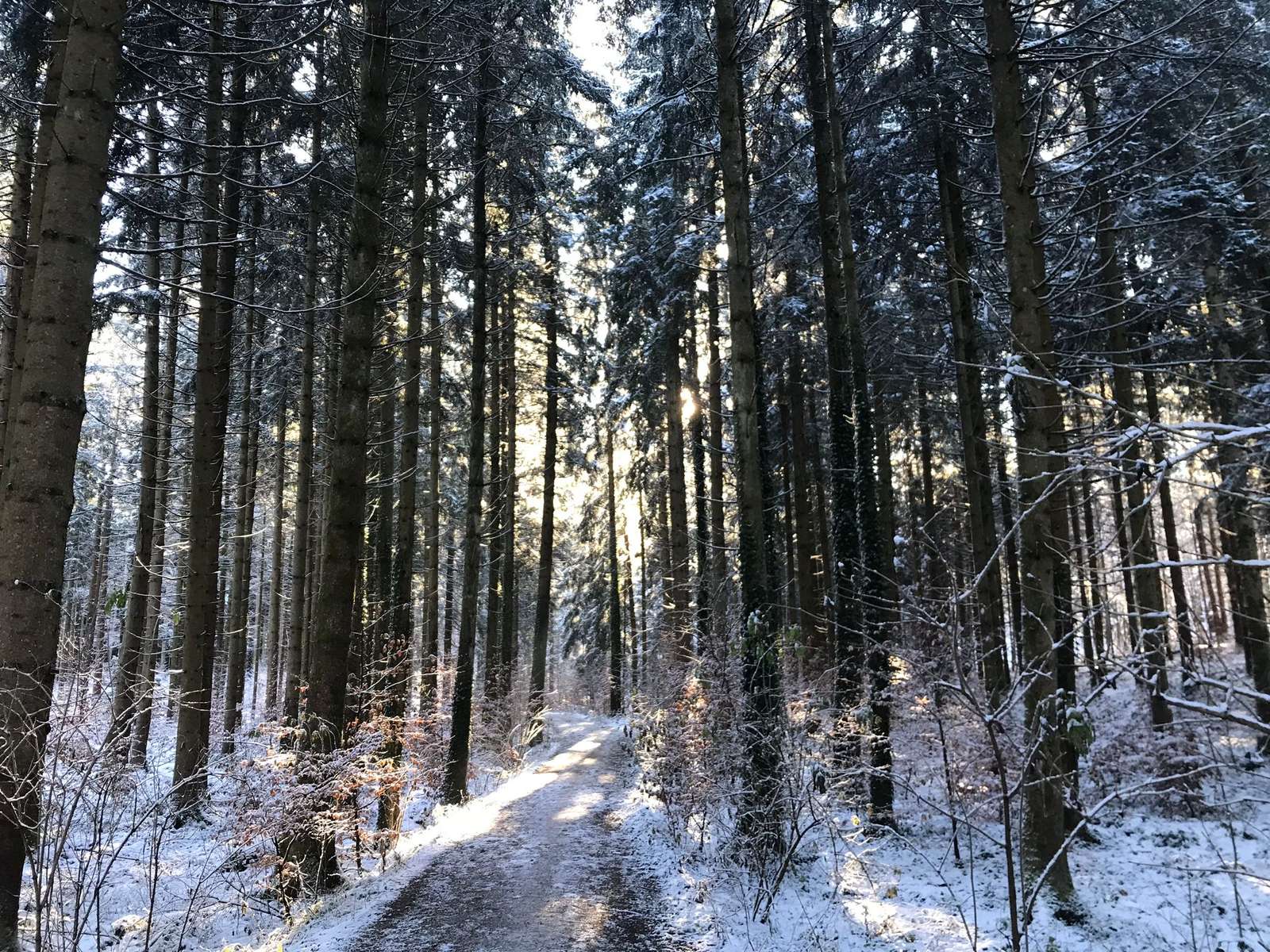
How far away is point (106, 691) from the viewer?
Result: 440 cm

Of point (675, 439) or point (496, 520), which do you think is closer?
point (496, 520)

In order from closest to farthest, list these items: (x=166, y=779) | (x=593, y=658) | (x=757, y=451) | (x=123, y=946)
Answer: (x=123, y=946)
(x=757, y=451)
(x=166, y=779)
(x=593, y=658)

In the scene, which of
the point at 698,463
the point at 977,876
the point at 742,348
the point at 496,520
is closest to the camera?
the point at 742,348

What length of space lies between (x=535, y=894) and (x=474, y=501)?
684 centimetres

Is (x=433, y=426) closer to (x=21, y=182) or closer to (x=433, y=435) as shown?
(x=433, y=435)

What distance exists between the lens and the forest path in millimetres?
5816

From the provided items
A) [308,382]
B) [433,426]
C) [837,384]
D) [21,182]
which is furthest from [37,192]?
[433,426]

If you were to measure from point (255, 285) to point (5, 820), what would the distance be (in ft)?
43.5

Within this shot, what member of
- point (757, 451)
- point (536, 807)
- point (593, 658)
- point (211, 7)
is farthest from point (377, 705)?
point (593, 658)

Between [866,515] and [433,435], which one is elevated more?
[433,435]

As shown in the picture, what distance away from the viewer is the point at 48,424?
4.27 meters

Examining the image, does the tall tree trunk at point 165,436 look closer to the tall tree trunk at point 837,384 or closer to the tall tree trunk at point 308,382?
the tall tree trunk at point 308,382

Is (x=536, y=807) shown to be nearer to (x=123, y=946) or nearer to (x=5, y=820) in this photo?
(x=123, y=946)

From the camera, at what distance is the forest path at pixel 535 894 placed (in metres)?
5.82
